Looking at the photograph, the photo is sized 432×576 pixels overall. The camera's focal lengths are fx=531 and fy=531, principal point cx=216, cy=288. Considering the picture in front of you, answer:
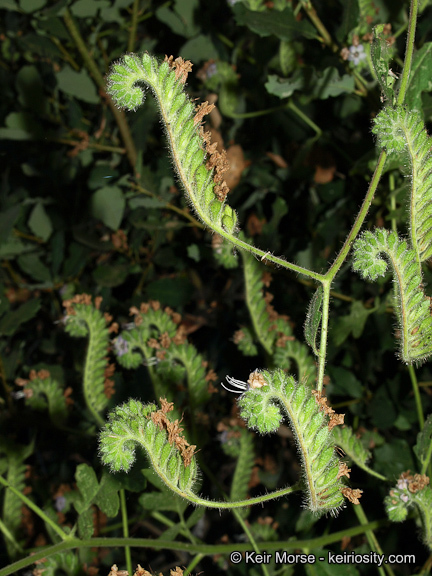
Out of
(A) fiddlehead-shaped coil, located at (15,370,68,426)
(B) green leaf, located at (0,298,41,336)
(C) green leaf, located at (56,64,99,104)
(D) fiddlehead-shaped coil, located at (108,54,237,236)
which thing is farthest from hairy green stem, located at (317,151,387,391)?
(C) green leaf, located at (56,64,99,104)

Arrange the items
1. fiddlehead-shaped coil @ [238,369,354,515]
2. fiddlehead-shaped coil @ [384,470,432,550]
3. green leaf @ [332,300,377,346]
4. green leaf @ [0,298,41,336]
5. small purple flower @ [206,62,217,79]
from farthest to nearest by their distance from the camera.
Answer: small purple flower @ [206,62,217,79] < green leaf @ [0,298,41,336] < green leaf @ [332,300,377,346] < fiddlehead-shaped coil @ [384,470,432,550] < fiddlehead-shaped coil @ [238,369,354,515]

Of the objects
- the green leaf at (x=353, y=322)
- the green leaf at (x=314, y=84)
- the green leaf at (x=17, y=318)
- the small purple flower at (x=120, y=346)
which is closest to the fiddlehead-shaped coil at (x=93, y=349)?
the small purple flower at (x=120, y=346)

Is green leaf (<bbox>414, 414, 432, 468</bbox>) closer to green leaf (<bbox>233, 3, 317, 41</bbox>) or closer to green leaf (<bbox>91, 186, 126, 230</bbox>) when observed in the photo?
green leaf (<bbox>233, 3, 317, 41</bbox>)

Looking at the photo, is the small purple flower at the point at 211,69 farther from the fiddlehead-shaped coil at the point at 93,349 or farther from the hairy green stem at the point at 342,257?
the hairy green stem at the point at 342,257

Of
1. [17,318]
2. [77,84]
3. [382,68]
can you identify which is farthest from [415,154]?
[77,84]

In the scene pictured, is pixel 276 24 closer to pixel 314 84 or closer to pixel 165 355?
pixel 314 84

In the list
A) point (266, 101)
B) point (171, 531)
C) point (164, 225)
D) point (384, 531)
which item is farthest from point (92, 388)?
point (266, 101)
